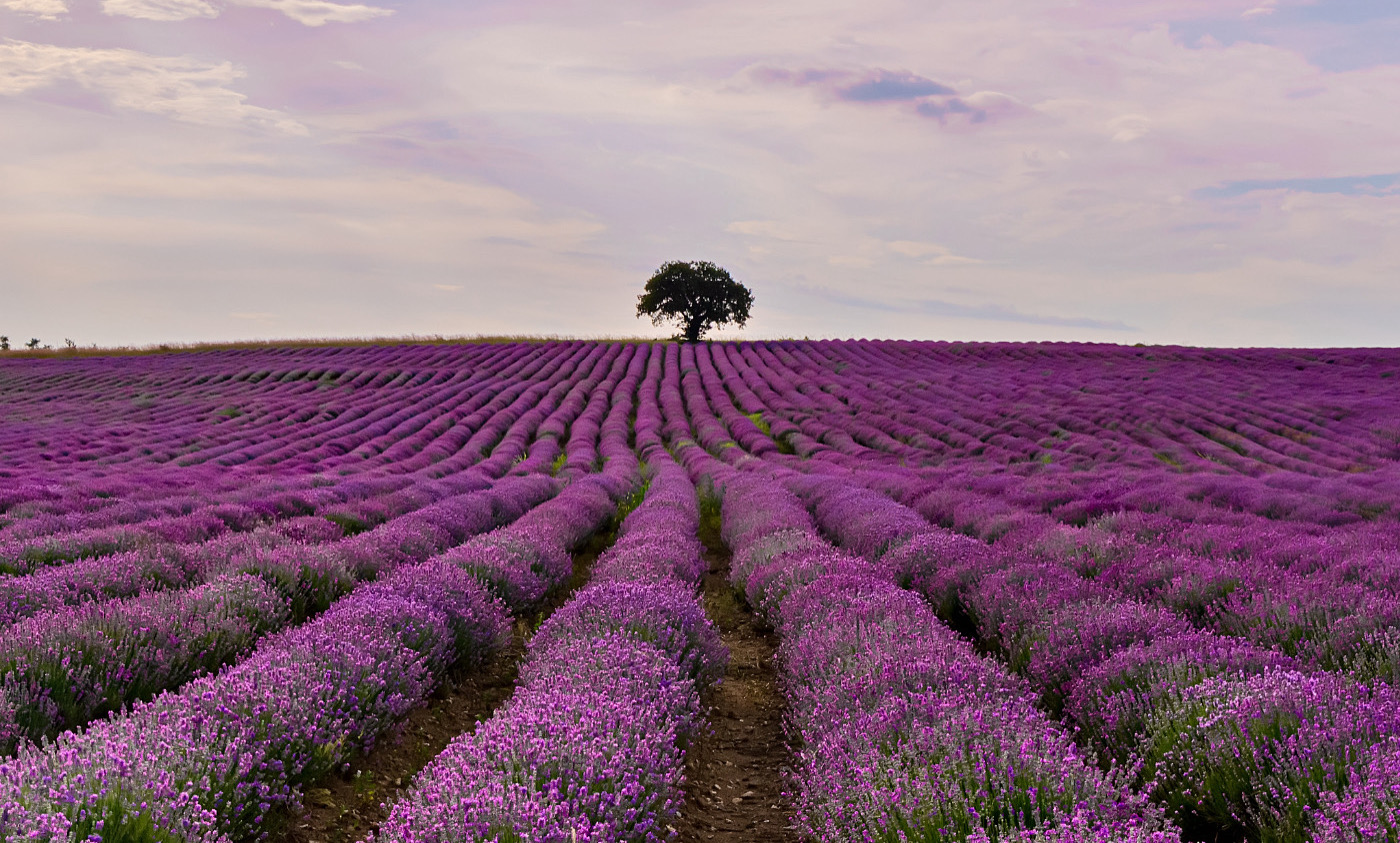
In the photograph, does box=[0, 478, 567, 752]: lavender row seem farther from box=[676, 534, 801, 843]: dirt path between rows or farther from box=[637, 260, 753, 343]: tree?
box=[637, 260, 753, 343]: tree

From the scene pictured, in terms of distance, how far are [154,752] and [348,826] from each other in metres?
1.05

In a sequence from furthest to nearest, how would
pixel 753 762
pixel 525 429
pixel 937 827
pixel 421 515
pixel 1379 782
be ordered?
pixel 525 429, pixel 421 515, pixel 753 762, pixel 937 827, pixel 1379 782

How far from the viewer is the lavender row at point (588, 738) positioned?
2660 mm

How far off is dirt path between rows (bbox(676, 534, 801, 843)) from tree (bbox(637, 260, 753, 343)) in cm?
4747

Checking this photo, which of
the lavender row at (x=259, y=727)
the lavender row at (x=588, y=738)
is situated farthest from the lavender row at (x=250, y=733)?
the lavender row at (x=588, y=738)

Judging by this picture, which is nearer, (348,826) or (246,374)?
(348,826)

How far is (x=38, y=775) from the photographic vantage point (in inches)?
108

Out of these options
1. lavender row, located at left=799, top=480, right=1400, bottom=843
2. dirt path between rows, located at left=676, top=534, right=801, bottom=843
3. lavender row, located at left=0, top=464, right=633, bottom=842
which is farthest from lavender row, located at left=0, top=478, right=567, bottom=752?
lavender row, located at left=799, top=480, right=1400, bottom=843

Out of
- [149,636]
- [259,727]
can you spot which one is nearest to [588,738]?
[259,727]

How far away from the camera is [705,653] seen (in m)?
5.24

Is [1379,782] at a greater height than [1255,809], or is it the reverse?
[1379,782]

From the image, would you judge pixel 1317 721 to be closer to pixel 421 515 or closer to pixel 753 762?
pixel 753 762

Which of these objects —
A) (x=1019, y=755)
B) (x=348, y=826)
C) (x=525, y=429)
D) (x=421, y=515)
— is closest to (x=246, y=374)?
(x=525, y=429)

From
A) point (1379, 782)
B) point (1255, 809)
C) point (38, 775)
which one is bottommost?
point (1255, 809)
